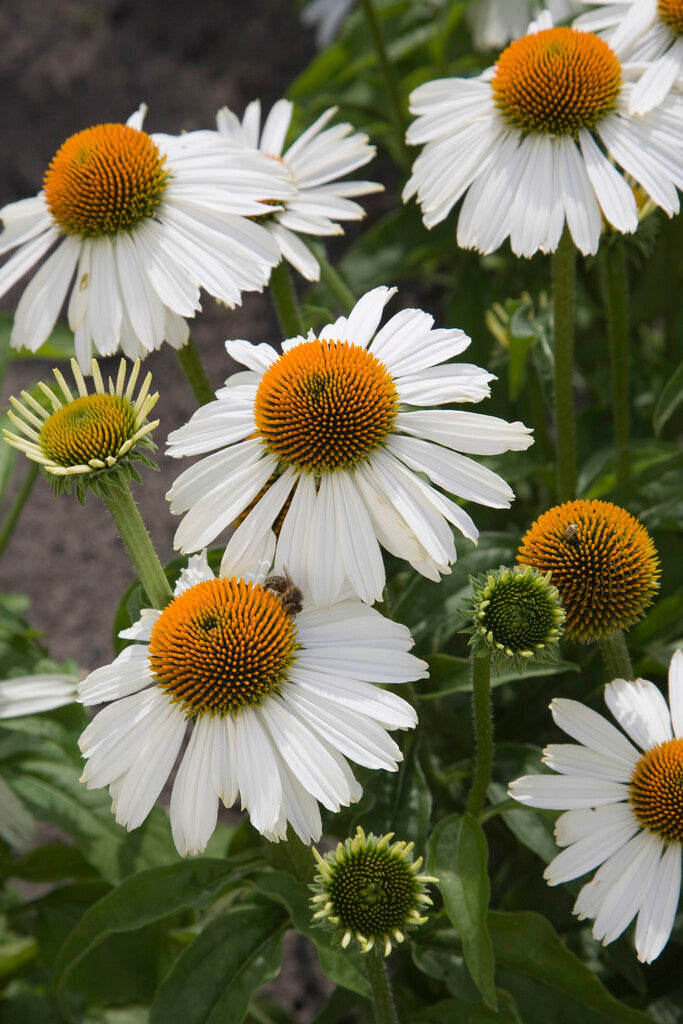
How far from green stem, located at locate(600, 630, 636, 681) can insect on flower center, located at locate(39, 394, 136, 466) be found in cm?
57

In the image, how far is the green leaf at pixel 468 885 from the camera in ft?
3.49

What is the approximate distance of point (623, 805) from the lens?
1.13m

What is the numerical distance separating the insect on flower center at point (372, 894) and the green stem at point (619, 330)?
80 cm

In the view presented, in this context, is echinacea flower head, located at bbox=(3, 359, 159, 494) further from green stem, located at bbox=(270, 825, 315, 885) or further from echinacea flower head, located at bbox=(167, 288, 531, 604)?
green stem, located at bbox=(270, 825, 315, 885)

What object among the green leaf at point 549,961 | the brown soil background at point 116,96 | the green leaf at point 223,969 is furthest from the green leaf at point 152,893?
the brown soil background at point 116,96

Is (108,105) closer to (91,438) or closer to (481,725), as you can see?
(91,438)

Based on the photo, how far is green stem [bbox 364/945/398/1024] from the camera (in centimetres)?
111

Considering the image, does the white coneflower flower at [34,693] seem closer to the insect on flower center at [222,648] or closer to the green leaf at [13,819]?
the green leaf at [13,819]

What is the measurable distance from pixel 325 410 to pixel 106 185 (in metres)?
0.48

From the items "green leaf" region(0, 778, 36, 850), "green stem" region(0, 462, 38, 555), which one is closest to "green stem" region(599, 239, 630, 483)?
"green stem" region(0, 462, 38, 555)

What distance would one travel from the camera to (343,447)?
1106 millimetres

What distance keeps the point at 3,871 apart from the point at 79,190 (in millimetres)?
1058

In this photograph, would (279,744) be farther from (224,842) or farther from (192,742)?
(224,842)

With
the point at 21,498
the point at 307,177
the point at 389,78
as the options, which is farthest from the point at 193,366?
the point at 389,78
